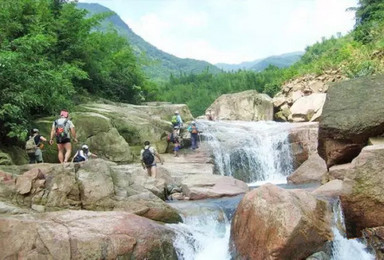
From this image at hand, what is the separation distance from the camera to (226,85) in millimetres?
68562

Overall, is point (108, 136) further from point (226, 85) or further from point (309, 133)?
point (226, 85)

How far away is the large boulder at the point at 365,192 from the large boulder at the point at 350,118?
2582 millimetres

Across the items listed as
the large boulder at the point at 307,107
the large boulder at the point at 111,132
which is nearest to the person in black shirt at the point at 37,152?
the large boulder at the point at 111,132

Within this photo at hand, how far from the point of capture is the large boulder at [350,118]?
10.9m

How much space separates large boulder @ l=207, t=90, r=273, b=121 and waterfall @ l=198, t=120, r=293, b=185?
1229 cm

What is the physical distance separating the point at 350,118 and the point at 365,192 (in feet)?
11.0

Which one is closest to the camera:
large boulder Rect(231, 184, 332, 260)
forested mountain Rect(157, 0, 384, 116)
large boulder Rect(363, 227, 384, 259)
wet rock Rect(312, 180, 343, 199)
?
large boulder Rect(231, 184, 332, 260)

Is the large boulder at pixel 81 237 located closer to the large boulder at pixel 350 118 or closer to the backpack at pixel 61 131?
the backpack at pixel 61 131

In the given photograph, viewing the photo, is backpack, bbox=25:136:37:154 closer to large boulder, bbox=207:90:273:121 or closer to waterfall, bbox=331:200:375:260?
waterfall, bbox=331:200:375:260

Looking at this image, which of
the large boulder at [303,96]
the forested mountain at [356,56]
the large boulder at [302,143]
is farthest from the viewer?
the large boulder at [303,96]

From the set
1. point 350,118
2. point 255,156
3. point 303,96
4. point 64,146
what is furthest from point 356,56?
point 64,146

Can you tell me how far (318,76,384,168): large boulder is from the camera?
10.9m

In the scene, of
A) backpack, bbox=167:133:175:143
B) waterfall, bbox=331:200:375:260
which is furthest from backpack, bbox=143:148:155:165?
waterfall, bbox=331:200:375:260

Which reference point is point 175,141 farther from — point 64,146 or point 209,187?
point 64,146
